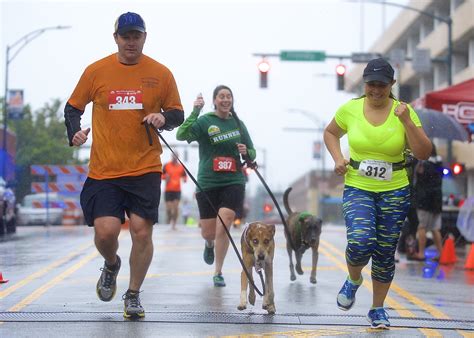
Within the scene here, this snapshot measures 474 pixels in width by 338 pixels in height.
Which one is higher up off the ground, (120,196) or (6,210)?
(120,196)

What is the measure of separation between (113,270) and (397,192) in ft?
7.34

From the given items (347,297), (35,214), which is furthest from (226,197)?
(35,214)

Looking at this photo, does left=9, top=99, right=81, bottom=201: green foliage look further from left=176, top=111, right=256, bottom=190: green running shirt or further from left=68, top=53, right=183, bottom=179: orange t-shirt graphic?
left=68, top=53, right=183, bottom=179: orange t-shirt graphic

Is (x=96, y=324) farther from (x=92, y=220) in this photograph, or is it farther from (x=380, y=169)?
(x=380, y=169)

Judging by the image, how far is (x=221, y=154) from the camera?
35.2ft

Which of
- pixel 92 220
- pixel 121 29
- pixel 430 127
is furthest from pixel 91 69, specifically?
pixel 430 127

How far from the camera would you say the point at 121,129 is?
7809 mm

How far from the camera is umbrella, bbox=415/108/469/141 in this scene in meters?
18.3

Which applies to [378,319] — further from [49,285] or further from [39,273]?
[39,273]

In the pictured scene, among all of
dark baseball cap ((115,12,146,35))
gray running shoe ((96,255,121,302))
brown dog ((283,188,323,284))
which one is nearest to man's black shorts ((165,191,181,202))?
brown dog ((283,188,323,284))

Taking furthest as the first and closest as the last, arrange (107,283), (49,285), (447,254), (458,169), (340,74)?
(340,74) → (458,169) → (447,254) → (49,285) → (107,283)

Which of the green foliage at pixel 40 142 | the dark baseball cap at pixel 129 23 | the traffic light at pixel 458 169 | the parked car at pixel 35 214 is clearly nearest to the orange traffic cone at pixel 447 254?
the traffic light at pixel 458 169

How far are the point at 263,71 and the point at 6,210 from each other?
13483 millimetres

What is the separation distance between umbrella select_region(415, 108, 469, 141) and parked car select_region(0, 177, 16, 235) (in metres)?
8.88
